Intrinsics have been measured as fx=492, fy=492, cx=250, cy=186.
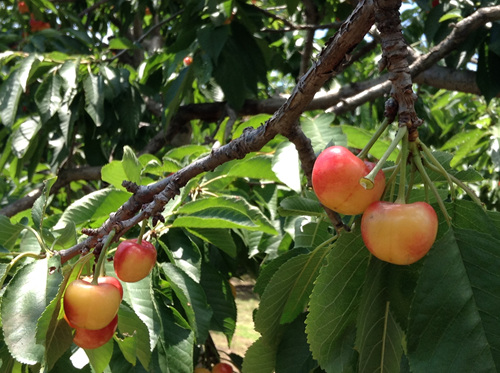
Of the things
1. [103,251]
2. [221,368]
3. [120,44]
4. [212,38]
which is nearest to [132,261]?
[103,251]

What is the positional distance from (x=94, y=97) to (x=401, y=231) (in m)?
1.58

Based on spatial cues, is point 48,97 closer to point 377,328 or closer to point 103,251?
point 103,251

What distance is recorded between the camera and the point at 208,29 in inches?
67.9

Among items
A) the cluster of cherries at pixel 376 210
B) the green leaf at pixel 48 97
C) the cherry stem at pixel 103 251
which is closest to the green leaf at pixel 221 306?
the cherry stem at pixel 103 251

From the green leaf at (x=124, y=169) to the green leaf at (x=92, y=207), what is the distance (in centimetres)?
3

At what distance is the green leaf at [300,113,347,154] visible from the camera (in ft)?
3.63

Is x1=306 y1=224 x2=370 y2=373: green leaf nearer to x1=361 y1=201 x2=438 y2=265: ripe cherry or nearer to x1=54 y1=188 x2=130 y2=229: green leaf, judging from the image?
x1=361 y1=201 x2=438 y2=265: ripe cherry

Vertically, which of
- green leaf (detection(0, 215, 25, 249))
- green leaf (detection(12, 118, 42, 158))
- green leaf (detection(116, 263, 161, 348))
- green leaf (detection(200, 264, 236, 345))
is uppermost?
green leaf (detection(0, 215, 25, 249))

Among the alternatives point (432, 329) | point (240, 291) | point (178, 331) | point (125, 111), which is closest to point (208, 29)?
point (125, 111)

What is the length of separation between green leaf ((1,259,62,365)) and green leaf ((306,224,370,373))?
33cm

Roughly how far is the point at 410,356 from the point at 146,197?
366 millimetres

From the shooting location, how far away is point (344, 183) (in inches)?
18.5

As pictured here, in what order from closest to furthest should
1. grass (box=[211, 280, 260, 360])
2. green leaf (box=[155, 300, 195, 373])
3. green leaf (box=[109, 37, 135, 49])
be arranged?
green leaf (box=[155, 300, 195, 373]), green leaf (box=[109, 37, 135, 49]), grass (box=[211, 280, 260, 360])

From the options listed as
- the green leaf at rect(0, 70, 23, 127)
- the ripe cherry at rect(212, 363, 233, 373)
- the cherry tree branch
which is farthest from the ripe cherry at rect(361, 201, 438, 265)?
the green leaf at rect(0, 70, 23, 127)
